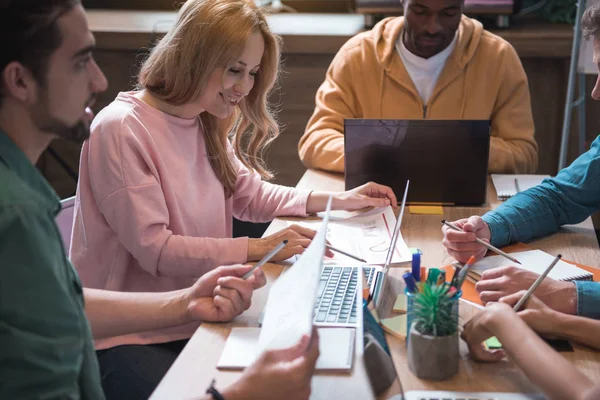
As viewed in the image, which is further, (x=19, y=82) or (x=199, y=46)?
(x=199, y=46)

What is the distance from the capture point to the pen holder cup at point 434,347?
1.02 meters

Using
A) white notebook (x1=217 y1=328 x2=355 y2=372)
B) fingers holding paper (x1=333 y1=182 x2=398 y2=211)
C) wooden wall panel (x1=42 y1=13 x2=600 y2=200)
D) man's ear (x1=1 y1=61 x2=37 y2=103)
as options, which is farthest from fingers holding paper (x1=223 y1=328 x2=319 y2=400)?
wooden wall panel (x1=42 y1=13 x2=600 y2=200)

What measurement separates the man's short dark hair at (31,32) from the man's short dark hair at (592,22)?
110cm

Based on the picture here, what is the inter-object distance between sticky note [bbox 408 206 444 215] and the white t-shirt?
0.52 m

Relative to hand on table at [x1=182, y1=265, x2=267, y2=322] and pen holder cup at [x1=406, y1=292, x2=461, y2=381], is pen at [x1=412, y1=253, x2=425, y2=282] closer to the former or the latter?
pen holder cup at [x1=406, y1=292, x2=461, y2=381]

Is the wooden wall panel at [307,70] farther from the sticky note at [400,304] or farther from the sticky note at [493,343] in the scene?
the sticky note at [493,343]

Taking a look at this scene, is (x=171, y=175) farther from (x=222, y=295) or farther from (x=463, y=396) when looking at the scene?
(x=463, y=396)

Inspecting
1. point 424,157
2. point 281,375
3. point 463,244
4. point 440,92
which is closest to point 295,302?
point 281,375

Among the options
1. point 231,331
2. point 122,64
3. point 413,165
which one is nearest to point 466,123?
point 413,165

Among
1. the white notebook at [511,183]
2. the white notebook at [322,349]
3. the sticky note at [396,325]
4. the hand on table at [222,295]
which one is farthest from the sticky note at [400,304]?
the white notebook at [511,183]

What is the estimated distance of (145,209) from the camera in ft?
4.75

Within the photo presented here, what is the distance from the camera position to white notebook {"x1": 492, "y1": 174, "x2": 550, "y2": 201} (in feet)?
6.42

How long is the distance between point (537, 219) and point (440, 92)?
0.73m

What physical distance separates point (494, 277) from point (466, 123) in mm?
620
